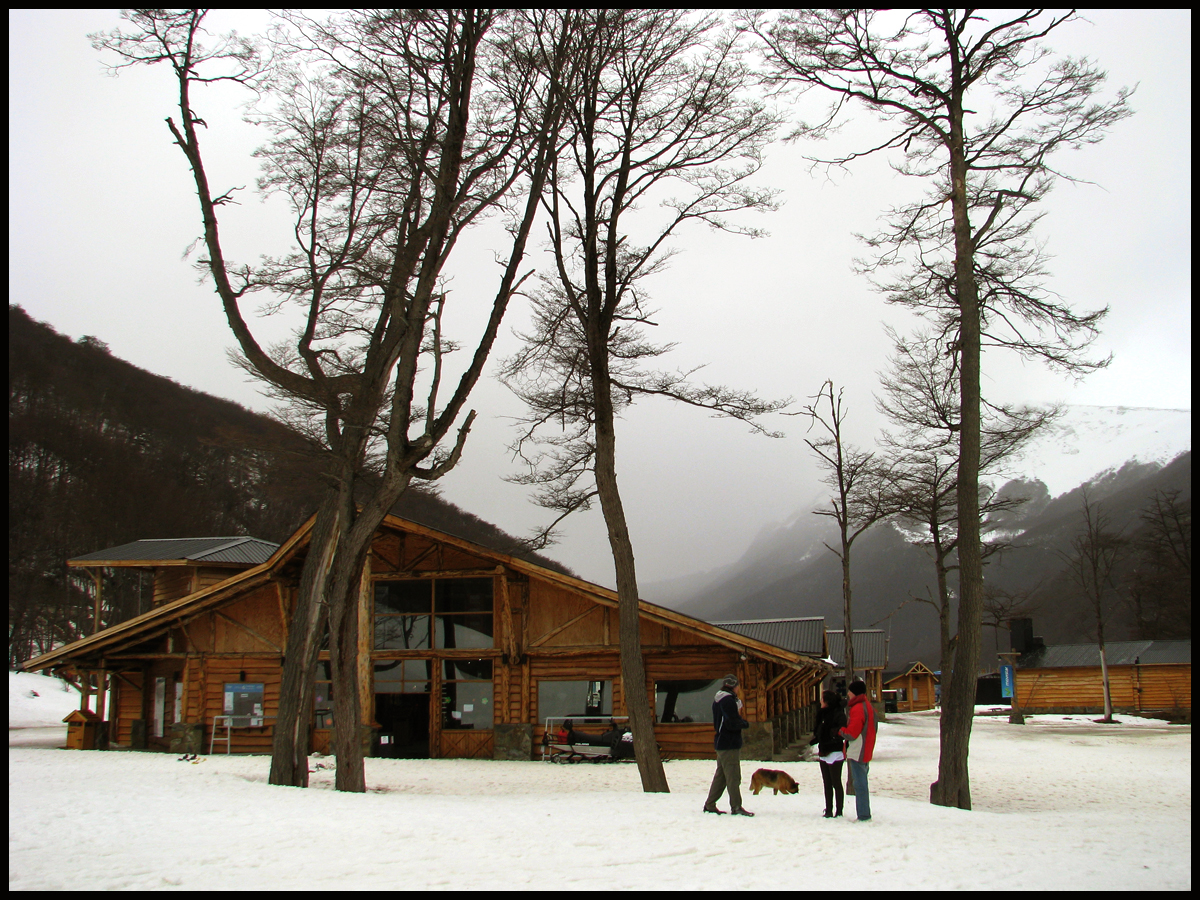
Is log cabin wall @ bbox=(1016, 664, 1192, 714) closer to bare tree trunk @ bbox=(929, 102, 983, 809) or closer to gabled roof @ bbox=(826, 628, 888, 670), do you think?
gabled roof @ bbox=(826, 628, 888, 670)

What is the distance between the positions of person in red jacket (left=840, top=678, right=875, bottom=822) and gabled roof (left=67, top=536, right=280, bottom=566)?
2148 centimetres

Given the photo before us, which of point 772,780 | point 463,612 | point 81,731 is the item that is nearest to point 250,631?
point 81,731

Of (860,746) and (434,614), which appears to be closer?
(860,746)

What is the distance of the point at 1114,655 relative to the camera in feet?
134

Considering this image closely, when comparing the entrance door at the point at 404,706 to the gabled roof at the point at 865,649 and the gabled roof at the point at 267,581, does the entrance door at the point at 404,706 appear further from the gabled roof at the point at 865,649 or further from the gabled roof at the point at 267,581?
the gabled roof at the point at 865,649

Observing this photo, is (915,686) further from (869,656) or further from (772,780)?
(772,780)

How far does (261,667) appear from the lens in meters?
21.4

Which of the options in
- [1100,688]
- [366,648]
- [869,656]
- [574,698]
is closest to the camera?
[574,698]

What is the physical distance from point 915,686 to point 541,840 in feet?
179

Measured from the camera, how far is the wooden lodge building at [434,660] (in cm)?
1917

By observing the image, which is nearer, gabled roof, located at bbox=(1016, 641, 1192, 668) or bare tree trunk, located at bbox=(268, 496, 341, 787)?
bare tree trunk, located at bbox=(268, 496, 341, 787)

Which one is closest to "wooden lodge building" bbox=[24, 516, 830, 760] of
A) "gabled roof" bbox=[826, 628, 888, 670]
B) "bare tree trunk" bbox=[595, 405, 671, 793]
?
"bare tree trunk" bbox=[595, 405, 671, 793]

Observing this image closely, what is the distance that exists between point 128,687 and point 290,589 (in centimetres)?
621

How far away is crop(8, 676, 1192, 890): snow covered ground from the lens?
18.9 ft
